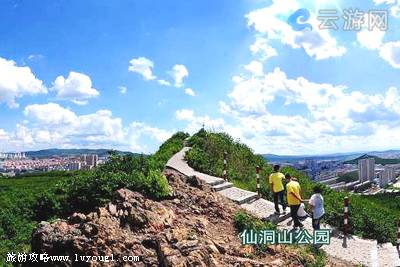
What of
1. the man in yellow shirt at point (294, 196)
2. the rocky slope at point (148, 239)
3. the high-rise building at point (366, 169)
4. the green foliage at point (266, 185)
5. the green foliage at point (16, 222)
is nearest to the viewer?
the rocky slope at point (148, 239)

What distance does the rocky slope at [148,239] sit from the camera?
10016 millimetres

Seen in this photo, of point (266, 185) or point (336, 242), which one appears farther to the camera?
point (266, 185)

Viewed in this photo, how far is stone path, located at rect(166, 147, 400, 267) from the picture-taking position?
44.8 ft

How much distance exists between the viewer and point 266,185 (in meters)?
20.4

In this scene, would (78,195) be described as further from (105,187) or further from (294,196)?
(294,196)

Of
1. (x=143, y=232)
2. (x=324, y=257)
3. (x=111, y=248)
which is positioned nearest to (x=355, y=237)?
(x=324, y=257)

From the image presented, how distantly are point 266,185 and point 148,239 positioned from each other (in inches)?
406

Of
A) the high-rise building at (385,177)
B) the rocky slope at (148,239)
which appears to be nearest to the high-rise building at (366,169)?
the high-rise building at (385,177)

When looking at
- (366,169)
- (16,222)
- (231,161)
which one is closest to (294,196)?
(16,222)

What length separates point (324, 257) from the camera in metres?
12.7

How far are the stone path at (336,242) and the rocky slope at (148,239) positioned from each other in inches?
47.8

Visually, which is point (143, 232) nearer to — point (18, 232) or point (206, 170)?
point (18, 232)

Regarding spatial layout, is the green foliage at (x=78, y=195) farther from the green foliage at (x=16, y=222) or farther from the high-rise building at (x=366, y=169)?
the high-rise building at (x=366, y=169)

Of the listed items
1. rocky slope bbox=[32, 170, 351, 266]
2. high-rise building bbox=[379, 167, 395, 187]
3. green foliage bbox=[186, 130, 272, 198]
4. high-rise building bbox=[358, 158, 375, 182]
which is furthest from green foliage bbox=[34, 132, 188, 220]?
high-rise building bbox=[379, 167, 395, 187]
